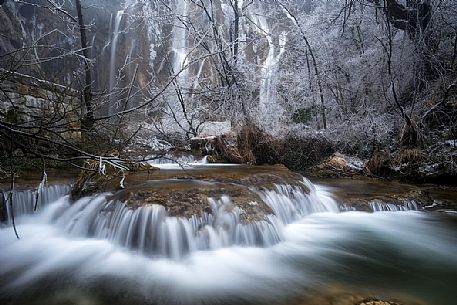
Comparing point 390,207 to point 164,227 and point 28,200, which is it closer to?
point 164,227

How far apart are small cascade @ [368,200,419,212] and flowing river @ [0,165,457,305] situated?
Result: 274 mm

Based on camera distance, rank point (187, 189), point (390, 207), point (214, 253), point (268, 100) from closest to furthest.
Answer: point (214, 253) → point (187, 189) → point (390, 207) → point (268, 100)

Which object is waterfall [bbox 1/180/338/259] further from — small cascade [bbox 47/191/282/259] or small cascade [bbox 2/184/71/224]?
small cascade [bbox 2/184/71/224]

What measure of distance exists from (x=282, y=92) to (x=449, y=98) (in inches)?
236

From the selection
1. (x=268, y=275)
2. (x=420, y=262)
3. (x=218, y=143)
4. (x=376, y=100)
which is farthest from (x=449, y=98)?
(x=268, y=275)

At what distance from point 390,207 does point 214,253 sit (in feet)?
13.0

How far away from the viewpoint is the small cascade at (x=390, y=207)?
20.8 ft

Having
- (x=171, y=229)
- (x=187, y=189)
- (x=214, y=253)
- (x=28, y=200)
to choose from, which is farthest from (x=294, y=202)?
(x=28, y=200)

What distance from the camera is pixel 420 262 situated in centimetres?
433

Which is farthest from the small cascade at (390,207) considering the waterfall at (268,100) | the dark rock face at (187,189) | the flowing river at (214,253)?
the waterfall at (268,100)

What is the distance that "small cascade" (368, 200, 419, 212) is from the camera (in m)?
6.34

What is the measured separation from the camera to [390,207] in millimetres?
6367

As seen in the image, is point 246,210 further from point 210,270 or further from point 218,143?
point 218,143

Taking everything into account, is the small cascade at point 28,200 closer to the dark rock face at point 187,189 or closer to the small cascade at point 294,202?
the dark rock face at point 187,189
